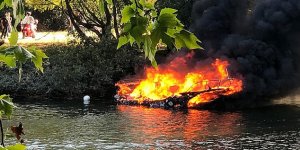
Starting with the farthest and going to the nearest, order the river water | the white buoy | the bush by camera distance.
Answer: the bush → the white buoy → the river water

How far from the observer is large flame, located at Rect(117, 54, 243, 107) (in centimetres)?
2644

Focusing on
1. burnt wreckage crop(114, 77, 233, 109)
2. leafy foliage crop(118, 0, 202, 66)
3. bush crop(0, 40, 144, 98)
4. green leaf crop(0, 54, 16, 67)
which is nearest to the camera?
leafy foliage crop(118, 0, 202, 66)

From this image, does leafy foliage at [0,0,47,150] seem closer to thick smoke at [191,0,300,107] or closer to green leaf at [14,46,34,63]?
green leaf at [14,46,34,63]

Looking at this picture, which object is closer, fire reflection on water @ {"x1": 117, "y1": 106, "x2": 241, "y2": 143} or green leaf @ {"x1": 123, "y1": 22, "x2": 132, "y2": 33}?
green leaf @ {"x1": 123, "y1": 22, "x2": 132, "y2": 33}

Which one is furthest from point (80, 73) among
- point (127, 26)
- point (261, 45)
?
point (127, 26)

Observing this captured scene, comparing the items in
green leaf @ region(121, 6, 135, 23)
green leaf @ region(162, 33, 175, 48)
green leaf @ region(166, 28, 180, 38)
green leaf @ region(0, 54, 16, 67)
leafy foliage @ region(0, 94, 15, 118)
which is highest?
green leaf @ region(121, 6, 135, 23)

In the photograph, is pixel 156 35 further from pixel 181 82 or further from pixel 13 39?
pixel 181 82

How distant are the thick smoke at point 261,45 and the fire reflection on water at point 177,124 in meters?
4.44

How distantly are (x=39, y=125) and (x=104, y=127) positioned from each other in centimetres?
243

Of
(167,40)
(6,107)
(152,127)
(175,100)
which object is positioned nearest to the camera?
(167,40)

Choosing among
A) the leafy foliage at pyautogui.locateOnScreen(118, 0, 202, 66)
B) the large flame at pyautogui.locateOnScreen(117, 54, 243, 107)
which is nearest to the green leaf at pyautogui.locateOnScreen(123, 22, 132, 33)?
the leafy foliage at pyautogui.locateOnScreen(118, 0, 202, 66)

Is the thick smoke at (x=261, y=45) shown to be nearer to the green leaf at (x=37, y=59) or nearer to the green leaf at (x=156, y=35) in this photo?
the green leaf at (x=37, y=59)

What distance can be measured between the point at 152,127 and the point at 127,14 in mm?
17399

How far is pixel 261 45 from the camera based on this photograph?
27750mm
